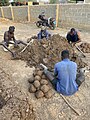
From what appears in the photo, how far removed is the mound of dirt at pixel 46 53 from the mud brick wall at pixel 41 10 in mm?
7428

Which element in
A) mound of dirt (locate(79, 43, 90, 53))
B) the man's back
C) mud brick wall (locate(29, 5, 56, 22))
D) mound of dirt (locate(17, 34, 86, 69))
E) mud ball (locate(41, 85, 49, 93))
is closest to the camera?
the man's back

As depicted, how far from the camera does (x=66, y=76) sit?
451 centimetres

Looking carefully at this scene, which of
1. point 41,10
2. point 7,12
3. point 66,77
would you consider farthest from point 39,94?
point 7,12

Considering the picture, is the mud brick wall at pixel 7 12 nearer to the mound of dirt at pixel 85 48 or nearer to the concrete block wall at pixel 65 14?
the concrete block wall at pixel 65 14

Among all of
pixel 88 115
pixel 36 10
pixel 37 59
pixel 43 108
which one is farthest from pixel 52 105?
pixel 36 10

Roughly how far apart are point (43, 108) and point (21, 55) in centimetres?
252

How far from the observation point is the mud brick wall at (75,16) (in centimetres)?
1169

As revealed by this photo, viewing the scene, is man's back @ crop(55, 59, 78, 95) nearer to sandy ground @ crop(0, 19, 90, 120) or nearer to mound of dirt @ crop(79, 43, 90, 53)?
sandy ground @ crop(0, 19, 90, 120)

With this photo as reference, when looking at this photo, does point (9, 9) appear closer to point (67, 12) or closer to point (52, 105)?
point (67, 12)

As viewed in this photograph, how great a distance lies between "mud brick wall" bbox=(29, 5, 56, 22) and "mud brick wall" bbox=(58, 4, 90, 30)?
764 millimetres

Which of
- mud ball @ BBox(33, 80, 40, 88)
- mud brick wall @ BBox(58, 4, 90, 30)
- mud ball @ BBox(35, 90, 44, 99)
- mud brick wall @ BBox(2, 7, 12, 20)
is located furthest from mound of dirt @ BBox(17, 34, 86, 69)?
mud brick wall @ BBox(2, 7, 12, 20)

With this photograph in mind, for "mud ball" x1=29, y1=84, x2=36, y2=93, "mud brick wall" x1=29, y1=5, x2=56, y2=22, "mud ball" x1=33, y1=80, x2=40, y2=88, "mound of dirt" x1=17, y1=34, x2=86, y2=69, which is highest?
"mud brick wall" x1=29, y1=5, x2=56, y2=22

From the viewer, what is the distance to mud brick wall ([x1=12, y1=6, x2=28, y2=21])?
53.0 feet

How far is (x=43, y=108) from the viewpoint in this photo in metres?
4.40
